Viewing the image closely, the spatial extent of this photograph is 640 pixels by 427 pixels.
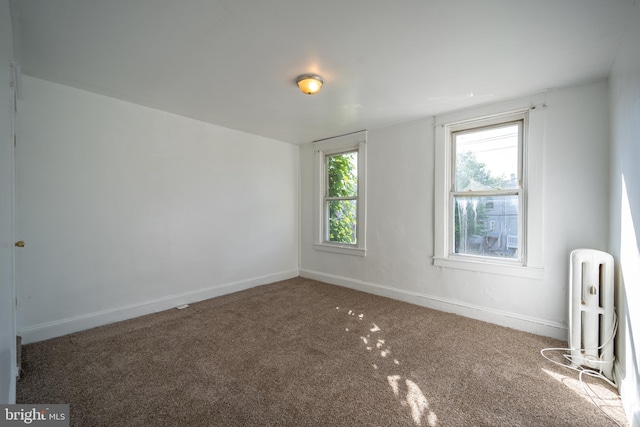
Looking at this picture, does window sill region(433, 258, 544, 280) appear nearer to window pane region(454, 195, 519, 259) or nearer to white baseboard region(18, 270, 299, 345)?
window pane region(454, 195, 519, 259)

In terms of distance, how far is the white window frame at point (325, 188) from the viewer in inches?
164

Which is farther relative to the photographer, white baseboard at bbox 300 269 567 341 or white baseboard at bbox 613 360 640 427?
white baseboard at bbox 300 269 567 341

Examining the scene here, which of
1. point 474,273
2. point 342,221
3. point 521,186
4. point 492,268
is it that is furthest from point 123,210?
point 521,186

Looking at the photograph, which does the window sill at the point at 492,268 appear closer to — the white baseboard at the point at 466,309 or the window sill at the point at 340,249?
the white baseboard at the point at 466,309

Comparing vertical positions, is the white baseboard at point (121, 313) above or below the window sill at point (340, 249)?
below

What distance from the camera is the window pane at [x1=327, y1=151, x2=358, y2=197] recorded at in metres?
4.44

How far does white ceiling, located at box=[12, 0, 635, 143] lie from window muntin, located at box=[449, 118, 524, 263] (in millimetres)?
453

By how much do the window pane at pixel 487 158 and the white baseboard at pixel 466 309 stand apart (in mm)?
1382

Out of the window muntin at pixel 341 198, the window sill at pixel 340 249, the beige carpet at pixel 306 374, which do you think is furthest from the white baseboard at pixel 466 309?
the window muntin at pixel 341 198

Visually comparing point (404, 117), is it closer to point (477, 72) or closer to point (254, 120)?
point (477, 72)

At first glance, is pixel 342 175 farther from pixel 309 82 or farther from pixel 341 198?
pixel 309 82
